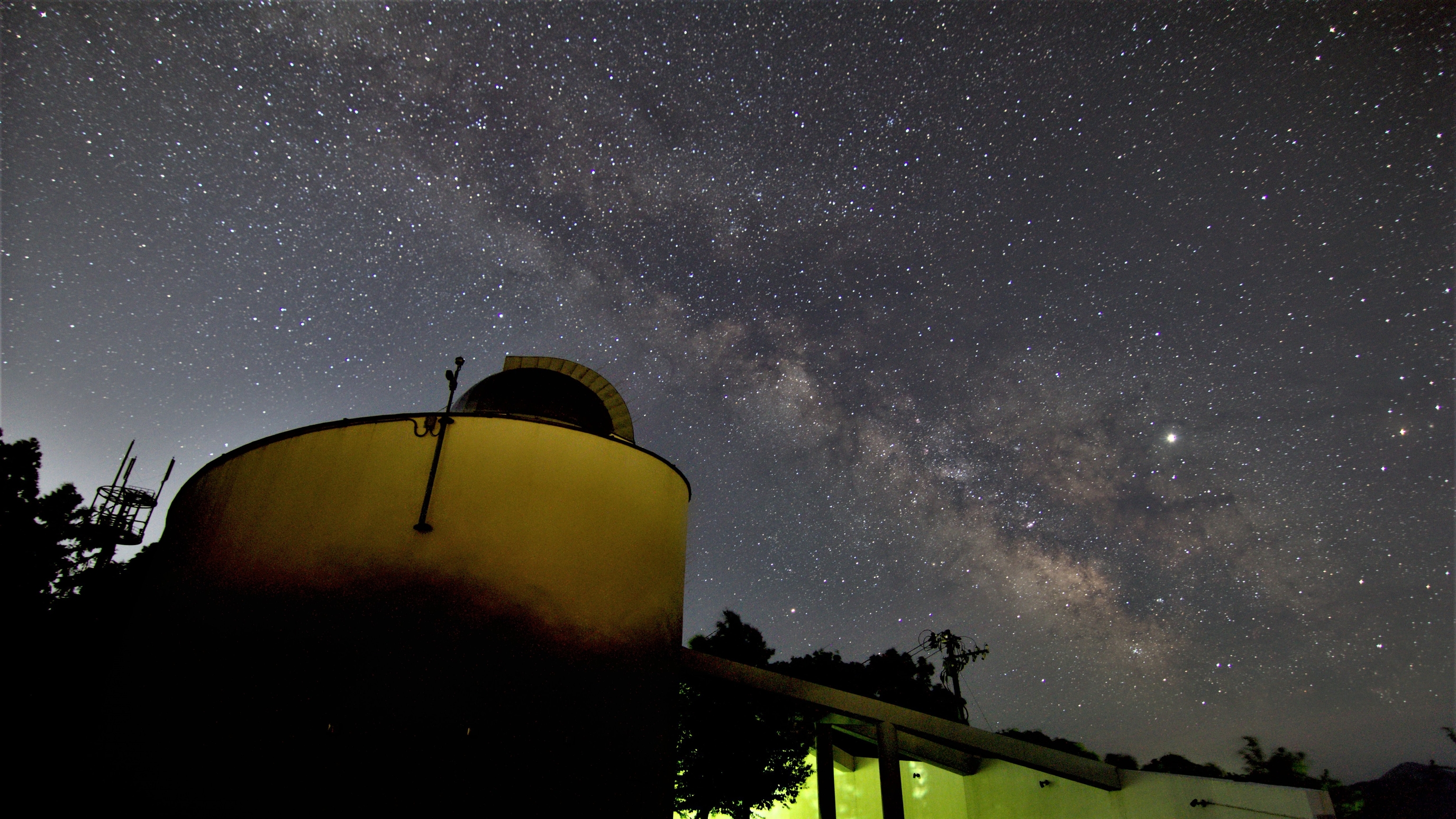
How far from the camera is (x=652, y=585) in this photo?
27.3 feet

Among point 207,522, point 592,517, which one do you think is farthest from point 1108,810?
point 207,522

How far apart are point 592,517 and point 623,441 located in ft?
3.79

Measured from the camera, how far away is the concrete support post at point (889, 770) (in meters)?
10.1

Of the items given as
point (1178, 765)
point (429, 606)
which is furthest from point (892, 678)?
point (429, 606)

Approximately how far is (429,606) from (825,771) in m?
7.70

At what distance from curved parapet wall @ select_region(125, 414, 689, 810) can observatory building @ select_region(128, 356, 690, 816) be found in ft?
0.06

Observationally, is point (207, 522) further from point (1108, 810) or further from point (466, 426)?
point (1108, 810)

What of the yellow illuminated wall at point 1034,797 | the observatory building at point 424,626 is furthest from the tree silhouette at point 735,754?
the observatory building at point 424,626

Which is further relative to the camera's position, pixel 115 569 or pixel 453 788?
pixel 115 569

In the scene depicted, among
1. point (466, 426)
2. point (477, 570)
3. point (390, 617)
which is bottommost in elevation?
point (390, 617)

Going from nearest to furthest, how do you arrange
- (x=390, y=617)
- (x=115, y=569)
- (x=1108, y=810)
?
(x=390, y=617)
(x=1108, y=810)
(x=115, y=569)

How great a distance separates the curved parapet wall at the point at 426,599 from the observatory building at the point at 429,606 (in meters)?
0.02

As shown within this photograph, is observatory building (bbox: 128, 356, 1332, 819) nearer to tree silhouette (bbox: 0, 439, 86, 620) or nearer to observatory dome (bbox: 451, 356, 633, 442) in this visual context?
observatory dome (bbox: 451, 356, 633, 442)

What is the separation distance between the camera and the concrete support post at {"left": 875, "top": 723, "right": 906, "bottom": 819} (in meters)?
10.1
